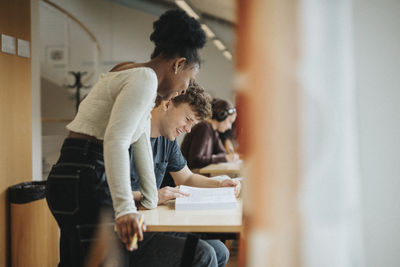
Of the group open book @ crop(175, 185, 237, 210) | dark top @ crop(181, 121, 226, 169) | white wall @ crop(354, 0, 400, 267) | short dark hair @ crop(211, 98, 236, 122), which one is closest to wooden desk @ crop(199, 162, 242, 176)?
dark top @ crop(181, 121, 226, 169)

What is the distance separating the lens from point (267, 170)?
35.2 inches

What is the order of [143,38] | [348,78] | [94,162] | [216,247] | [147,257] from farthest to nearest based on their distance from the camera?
[143,38] < [216,247] < [147,257] < [94,162] < [348,78]

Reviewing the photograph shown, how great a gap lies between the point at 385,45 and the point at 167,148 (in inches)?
50.4

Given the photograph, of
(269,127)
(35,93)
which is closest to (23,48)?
(35,93)

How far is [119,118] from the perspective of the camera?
1216 mm

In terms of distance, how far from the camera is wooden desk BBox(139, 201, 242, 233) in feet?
4.43

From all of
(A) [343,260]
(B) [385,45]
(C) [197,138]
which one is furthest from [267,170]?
(C) [197,138]

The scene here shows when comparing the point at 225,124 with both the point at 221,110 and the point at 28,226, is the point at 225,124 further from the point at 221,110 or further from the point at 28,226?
the point at 28,226

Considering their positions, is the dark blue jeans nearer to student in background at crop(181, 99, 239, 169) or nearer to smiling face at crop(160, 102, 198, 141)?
smiling face at crop(160, 102, 198, 141)

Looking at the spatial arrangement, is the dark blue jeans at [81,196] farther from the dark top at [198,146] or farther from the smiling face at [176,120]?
the dark top at [198,146]

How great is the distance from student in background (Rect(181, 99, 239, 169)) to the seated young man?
1.37 metres

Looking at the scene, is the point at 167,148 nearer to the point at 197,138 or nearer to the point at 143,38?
the point at 197,138

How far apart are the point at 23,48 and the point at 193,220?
219 centimetres

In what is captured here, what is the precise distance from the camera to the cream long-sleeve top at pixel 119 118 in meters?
1.20
